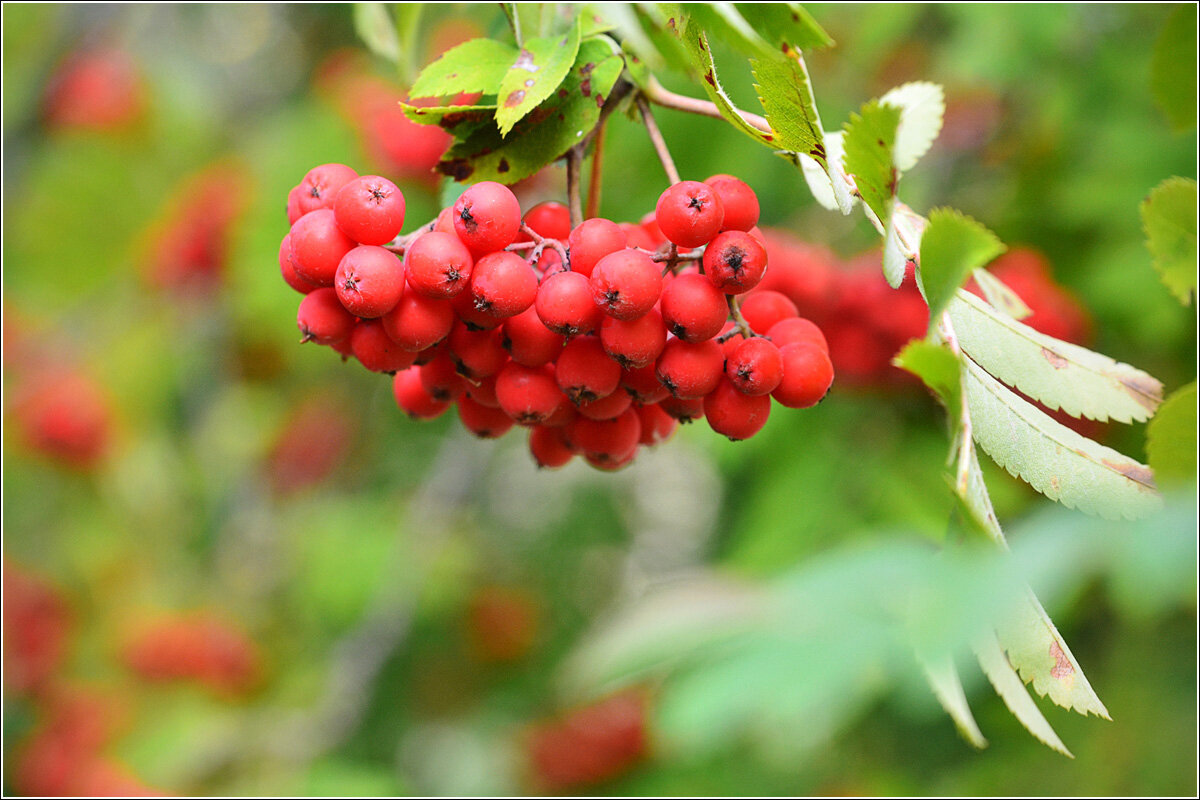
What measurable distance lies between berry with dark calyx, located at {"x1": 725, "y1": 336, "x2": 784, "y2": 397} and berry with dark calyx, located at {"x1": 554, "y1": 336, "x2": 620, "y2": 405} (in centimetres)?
13

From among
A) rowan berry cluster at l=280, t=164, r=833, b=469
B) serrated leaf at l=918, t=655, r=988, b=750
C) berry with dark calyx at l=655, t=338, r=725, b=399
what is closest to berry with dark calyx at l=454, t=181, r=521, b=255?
rowan berry cluster at l=280, t=164, r=833, b=469

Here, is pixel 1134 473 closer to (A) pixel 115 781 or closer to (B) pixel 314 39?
(A) pixel 115 781

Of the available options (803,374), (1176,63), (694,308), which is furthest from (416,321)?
(1176,63)

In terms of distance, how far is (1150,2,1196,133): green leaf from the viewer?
3.67 ft

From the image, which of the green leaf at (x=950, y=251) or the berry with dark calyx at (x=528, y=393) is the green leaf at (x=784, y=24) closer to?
the green leaf at (x=950, y=251)

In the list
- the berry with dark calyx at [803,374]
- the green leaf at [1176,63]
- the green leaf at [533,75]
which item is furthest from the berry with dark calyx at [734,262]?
the green leaf at [1176,63]

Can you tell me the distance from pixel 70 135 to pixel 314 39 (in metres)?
1.24

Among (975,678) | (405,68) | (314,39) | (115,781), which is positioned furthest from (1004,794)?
(314,39)

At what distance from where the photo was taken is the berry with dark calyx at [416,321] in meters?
0.94

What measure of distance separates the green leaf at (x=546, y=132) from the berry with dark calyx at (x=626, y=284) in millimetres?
157

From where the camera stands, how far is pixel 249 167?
151 inches

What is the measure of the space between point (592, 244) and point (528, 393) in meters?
0.18

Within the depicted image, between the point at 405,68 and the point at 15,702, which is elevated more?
the point at 405,68

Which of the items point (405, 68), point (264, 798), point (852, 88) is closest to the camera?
point (405, 68)
